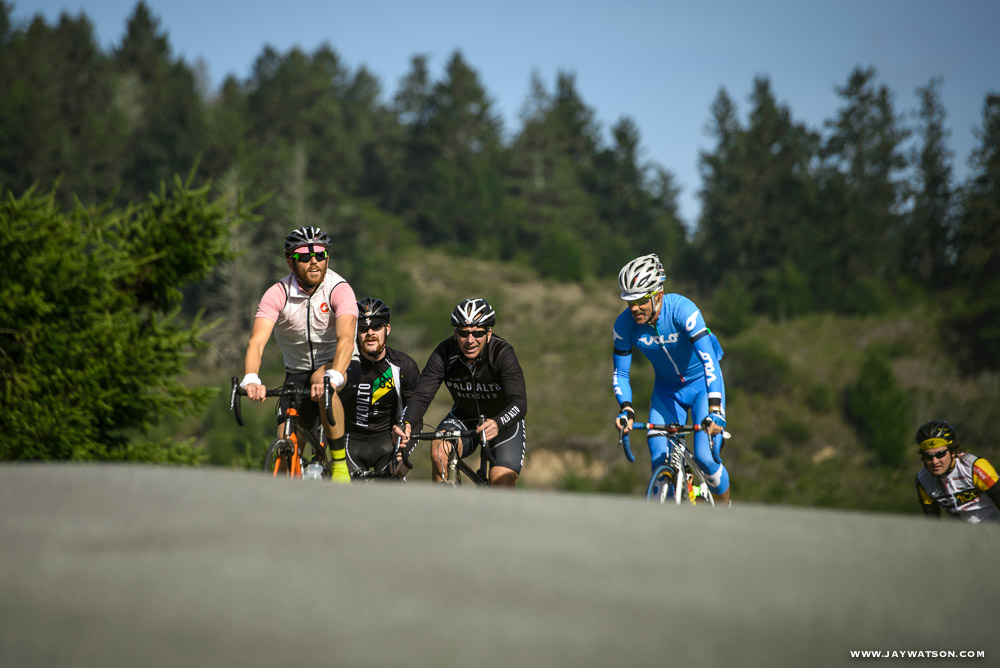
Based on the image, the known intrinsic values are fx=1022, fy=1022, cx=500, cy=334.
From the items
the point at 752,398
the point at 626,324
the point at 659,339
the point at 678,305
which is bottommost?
the point at 659,339

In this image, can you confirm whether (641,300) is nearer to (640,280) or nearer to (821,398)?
(640,280)

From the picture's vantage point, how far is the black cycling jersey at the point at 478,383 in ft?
25.4

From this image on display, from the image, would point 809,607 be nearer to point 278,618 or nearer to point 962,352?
point 278,618

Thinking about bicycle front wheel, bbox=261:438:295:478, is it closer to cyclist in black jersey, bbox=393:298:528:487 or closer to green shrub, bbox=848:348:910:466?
cyclist in black jersey, bbox=393:298:528:487

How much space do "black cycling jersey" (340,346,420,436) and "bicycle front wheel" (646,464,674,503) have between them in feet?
7.93

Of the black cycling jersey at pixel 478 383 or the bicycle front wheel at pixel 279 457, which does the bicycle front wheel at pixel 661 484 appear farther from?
the bicycle front wheel at pixel 279 457

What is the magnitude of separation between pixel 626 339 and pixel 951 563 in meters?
4.92

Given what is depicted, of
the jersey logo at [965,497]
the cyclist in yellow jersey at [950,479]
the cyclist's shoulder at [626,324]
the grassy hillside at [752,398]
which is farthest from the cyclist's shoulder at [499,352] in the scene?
the grassy hillside at [752,398]

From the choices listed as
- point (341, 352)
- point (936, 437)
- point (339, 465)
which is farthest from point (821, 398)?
point (341, 352)

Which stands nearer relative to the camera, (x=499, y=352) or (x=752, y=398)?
(x=499, y=352)

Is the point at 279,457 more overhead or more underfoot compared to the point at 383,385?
more underfoot

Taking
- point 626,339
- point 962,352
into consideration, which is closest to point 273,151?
point 962,352

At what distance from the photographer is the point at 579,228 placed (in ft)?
312

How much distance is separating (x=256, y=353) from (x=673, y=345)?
3.23 m
